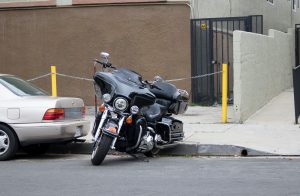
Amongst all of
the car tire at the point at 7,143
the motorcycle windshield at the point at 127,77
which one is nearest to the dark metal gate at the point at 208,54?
the motorcycle windshield at the point at 127,77

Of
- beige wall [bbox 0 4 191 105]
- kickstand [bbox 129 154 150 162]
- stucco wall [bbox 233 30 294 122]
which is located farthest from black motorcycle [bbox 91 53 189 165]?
beige wall [bbox 0 4 191 105]

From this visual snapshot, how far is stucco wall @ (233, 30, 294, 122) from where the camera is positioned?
13195mm

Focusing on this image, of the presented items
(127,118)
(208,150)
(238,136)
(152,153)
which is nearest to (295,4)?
(238,136)

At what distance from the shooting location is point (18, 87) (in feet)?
34.3

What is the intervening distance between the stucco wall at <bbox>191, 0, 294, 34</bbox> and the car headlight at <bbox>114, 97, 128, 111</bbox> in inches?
307

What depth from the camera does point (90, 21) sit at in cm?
1716

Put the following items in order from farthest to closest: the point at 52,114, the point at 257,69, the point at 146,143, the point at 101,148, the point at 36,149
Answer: the point at 257,69 < the point at 36,149 < the point at 52,114 < the point at 146,143 < the point at 101,148

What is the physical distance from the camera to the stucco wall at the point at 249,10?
1692cm

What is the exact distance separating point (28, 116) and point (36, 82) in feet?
27.0

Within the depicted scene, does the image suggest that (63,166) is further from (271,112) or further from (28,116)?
(271,112)

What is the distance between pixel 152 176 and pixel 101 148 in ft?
3.63

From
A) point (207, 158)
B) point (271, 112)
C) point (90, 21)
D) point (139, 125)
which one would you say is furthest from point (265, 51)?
point (139, 125)

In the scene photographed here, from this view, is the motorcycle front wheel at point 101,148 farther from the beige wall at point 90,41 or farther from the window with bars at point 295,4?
the window with bars at point 295,4

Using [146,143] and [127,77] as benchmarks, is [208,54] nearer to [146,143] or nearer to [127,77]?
[127,77]
